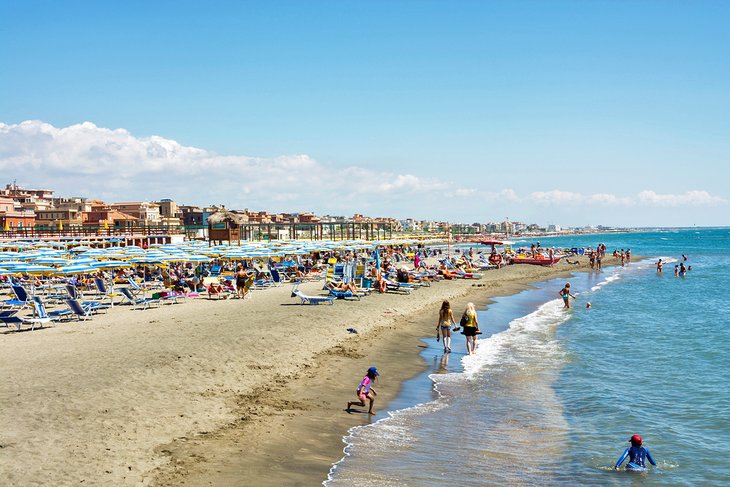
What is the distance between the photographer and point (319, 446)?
848cm

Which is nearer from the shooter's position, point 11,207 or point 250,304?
point 250,304

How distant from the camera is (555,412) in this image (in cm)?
1112

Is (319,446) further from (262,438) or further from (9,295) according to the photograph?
(9,295)

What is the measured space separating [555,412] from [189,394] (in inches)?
257

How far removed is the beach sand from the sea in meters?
0.74

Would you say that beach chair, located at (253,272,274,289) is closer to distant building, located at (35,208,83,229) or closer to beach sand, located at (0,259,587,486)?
beach sand, located at (0,259,587,486)

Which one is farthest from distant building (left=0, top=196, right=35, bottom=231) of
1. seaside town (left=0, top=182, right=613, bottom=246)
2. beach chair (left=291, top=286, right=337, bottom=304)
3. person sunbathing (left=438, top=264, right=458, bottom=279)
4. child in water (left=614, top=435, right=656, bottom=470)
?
child in water (left=614, top=435, right=656, bottom=470)

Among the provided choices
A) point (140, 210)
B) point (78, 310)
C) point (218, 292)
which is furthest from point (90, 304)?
point (140, 210)

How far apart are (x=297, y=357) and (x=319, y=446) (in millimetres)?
4999

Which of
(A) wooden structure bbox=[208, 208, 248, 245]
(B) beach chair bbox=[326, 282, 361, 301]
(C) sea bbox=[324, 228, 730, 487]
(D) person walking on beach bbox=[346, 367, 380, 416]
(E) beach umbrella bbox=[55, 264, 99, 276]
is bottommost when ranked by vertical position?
(C) sea bbox=[324, 228, 730, 487]

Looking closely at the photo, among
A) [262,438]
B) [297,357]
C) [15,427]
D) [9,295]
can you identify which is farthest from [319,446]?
[9,295]

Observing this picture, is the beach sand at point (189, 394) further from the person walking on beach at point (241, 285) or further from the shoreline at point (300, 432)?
the person walking on beach at point (241, 285)

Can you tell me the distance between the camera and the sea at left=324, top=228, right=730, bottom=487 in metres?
8.18

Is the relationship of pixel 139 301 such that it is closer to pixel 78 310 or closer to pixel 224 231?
pixel 78 310
